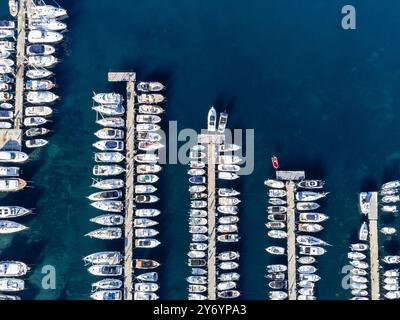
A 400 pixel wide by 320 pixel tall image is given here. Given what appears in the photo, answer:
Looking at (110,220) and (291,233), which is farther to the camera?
(291,233)

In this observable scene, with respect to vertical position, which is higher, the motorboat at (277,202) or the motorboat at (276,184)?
the motorboat at (276,184)

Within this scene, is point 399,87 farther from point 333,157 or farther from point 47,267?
point 47,267

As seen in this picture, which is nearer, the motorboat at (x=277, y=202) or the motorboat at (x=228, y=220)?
the motorboat at (x=228, y=220)

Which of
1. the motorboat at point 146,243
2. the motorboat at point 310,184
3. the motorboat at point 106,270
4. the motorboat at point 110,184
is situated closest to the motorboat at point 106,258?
the motorboat at point 106,270

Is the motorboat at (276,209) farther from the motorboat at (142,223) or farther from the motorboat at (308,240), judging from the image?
the motorboat at (142,223)

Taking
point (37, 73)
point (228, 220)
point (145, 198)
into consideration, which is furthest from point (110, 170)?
point (228, 220)

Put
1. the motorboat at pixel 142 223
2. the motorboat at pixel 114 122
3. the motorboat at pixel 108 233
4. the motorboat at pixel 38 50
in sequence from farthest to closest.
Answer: the motorboat at pixel 114 122 → the motorboat at pixel 38 50 → the motorboat at pixel 142 223 → the motorboat at pixel 108 233

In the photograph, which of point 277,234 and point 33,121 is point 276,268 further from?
point 33,121
